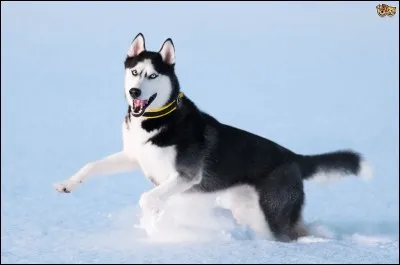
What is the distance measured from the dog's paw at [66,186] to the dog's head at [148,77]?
2.72 feet

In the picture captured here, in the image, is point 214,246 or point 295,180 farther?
point 295,180

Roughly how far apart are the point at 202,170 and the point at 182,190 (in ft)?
0.89

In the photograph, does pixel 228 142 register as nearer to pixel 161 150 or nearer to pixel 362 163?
pixel 161 150

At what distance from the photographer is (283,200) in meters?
5.99

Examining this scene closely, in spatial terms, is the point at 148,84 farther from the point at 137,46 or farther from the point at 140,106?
the point at 137,46

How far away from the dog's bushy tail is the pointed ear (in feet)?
5.40

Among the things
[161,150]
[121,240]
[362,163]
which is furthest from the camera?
[362,163]

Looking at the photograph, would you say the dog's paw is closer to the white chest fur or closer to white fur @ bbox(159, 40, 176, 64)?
the white chest fur

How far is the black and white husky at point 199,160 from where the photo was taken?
5.36 meters

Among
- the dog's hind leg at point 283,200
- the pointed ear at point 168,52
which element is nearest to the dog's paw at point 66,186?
Answer: the pointed ear at point 168,52

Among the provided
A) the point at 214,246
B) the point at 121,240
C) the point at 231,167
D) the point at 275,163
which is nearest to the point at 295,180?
the point at 275,163

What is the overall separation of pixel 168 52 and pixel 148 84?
1.09 ft

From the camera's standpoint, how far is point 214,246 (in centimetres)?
556

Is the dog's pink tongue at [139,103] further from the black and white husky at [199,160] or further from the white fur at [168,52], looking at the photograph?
the white fur at [168,52]
